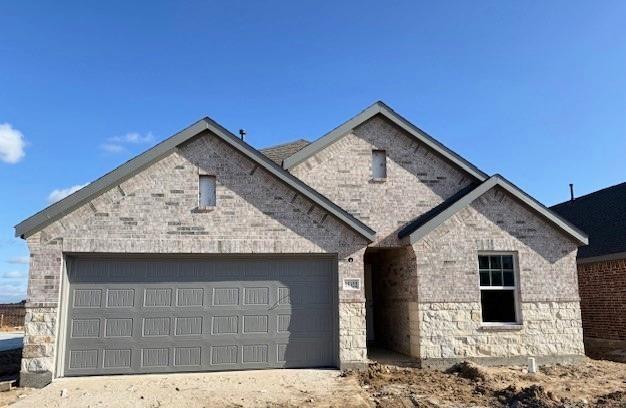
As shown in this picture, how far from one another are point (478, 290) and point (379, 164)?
14.6 feet

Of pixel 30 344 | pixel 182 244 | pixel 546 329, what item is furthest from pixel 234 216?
pixel 546 329

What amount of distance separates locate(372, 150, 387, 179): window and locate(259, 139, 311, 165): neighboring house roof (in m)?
3.33

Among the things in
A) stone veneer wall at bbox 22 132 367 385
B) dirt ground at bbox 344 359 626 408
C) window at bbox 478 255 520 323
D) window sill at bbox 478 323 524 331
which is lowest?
dirt ground at bbox 344 359 626 408

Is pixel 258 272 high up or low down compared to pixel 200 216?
down

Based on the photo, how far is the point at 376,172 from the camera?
14219 millimetres

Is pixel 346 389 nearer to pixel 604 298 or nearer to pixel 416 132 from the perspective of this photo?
pixel 416 132

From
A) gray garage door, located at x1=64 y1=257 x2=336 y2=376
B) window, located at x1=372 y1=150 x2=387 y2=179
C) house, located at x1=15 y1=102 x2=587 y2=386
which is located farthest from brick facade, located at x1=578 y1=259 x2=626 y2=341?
gray garage door, located at x1=64 y1=257 x2=336 y2=376

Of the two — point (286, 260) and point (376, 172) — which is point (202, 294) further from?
point (376, 172)

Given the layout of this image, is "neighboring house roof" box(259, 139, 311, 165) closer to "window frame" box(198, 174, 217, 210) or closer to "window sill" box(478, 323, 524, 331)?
"window frame" box(198, 174, 217, 210)

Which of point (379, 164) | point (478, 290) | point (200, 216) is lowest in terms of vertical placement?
point (478, 290)

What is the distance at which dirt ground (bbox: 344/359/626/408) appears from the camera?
348 inches

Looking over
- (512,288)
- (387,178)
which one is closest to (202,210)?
(387,178)

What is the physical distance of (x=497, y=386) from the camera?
1002 centimetres

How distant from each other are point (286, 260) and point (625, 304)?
1094 centimetres
